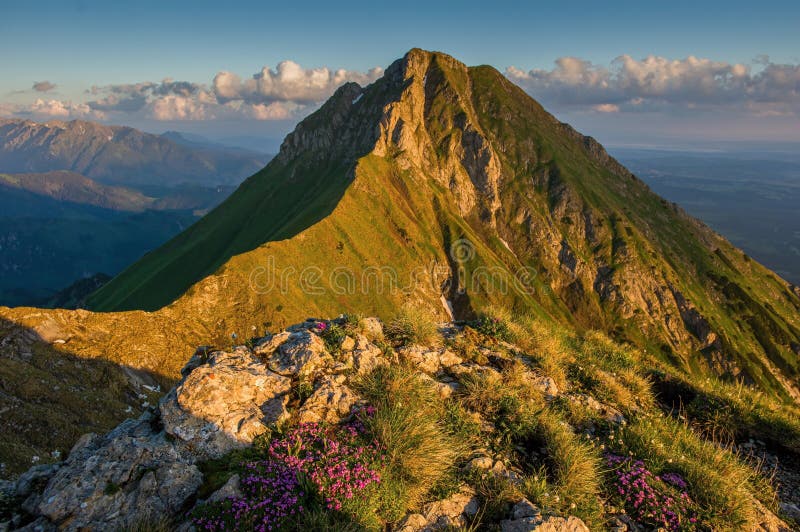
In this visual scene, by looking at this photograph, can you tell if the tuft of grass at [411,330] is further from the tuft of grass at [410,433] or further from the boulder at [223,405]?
the boulder at [223,405]

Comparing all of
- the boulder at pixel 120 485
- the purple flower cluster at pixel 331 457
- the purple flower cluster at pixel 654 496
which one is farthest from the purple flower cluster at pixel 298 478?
the purple flower cluster at pixel 654 496

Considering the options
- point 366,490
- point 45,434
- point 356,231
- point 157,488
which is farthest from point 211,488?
point 356,231

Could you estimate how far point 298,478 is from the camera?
258 inches

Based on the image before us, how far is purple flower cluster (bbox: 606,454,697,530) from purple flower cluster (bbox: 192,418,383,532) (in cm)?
489

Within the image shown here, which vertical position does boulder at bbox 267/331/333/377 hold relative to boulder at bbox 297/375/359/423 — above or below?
above

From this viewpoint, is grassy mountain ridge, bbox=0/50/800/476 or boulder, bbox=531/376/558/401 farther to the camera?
grassy mountain ridge, bbox=0/50/800/476

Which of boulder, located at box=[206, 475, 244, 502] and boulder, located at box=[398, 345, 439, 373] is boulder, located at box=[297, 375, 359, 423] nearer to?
boulder, located at box=[206, 475, 244, 502]

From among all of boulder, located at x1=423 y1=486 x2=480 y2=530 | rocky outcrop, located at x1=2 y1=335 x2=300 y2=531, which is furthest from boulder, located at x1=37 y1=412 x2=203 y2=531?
boulder, located at x1=423 y1=486 x2=480 y2=530

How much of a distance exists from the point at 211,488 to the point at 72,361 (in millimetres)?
30787

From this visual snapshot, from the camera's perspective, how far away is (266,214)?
18575 centimetres

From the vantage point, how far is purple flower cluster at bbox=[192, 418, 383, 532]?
19.4 feet

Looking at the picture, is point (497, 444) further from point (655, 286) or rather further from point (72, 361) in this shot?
point (655, 286)

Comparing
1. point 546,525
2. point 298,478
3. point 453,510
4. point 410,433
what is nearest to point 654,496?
point 546,525

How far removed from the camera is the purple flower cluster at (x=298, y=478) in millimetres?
5922
